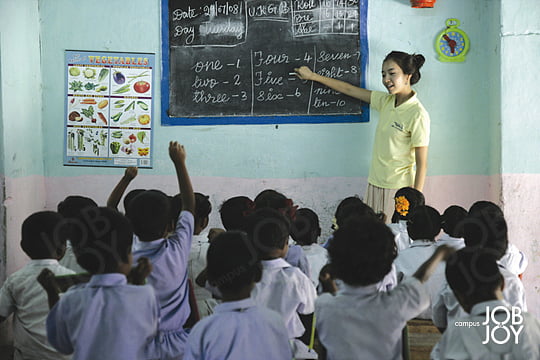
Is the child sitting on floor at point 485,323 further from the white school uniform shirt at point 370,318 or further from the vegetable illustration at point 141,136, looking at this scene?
the vegetable illustration at point 141,136

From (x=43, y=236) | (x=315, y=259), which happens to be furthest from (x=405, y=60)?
(x=43, y=236)

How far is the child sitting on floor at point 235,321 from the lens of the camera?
1.69 metres

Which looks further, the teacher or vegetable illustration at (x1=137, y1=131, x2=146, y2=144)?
vegetable illustration at (x1=137, y1=131, x2=146, y2=144)

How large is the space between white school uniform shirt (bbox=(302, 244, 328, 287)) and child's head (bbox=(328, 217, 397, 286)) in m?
0.87

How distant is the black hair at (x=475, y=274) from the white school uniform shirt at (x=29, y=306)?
131cm

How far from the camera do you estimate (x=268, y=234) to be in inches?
82.3

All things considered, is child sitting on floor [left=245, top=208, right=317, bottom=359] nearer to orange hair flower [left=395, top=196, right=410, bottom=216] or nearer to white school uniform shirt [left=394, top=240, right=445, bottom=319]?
white school uniform shirt [left=394, top=240, right=445, bottom=319]

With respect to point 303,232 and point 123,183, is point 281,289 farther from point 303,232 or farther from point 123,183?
point 123,183

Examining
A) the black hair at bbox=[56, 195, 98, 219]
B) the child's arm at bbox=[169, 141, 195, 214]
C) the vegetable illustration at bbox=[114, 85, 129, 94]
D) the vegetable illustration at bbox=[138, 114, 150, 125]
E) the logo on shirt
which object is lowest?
the black hair at bbox=[56, 195, 98, 219]

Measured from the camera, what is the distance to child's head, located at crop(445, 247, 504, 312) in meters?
1.72

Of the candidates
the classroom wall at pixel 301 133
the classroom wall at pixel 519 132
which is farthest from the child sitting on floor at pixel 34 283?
the classroom wall at pixel 519 132

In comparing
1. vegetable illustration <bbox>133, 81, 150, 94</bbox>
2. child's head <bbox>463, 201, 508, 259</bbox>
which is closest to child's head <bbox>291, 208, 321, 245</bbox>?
child's head <bbox>463, 201, 508, 259</bbox>

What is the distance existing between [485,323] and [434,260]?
215 millimetres

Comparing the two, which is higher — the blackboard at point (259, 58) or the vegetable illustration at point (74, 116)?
the blackboard at point (259, 58)
